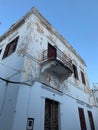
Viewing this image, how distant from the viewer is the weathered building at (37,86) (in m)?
5.07

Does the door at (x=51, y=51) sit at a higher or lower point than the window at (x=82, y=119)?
higher

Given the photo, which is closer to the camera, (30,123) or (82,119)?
(30,123)

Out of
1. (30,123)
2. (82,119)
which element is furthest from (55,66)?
(82,119)

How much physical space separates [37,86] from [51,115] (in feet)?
5.85

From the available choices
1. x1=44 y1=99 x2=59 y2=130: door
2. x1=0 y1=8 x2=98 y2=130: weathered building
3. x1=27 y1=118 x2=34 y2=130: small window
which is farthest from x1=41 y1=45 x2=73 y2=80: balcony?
x1=27 y1=118 x2=34 y2=130: small window

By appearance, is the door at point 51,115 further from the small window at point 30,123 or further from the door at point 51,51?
the door at point 51,51

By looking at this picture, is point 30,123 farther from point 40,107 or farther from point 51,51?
Result: point 51,51

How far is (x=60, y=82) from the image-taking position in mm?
8000

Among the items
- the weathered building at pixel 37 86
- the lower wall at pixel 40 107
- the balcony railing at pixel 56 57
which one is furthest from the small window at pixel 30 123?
the balcony railing at pixel 56 57

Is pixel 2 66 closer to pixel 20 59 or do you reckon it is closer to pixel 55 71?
pixel 20 59

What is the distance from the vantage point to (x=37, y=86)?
19.8ft

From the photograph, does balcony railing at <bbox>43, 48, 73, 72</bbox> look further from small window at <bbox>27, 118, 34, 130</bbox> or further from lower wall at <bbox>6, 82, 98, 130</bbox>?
small window at <bbox>27, 118, 34, 130</bbox>

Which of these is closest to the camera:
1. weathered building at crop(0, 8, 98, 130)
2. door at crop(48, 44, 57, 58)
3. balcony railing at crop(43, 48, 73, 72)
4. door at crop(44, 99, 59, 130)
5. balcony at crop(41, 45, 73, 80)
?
weathered building at crop(0, 8, 98, 130)

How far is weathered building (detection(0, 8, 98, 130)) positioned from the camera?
5074 millimetres
